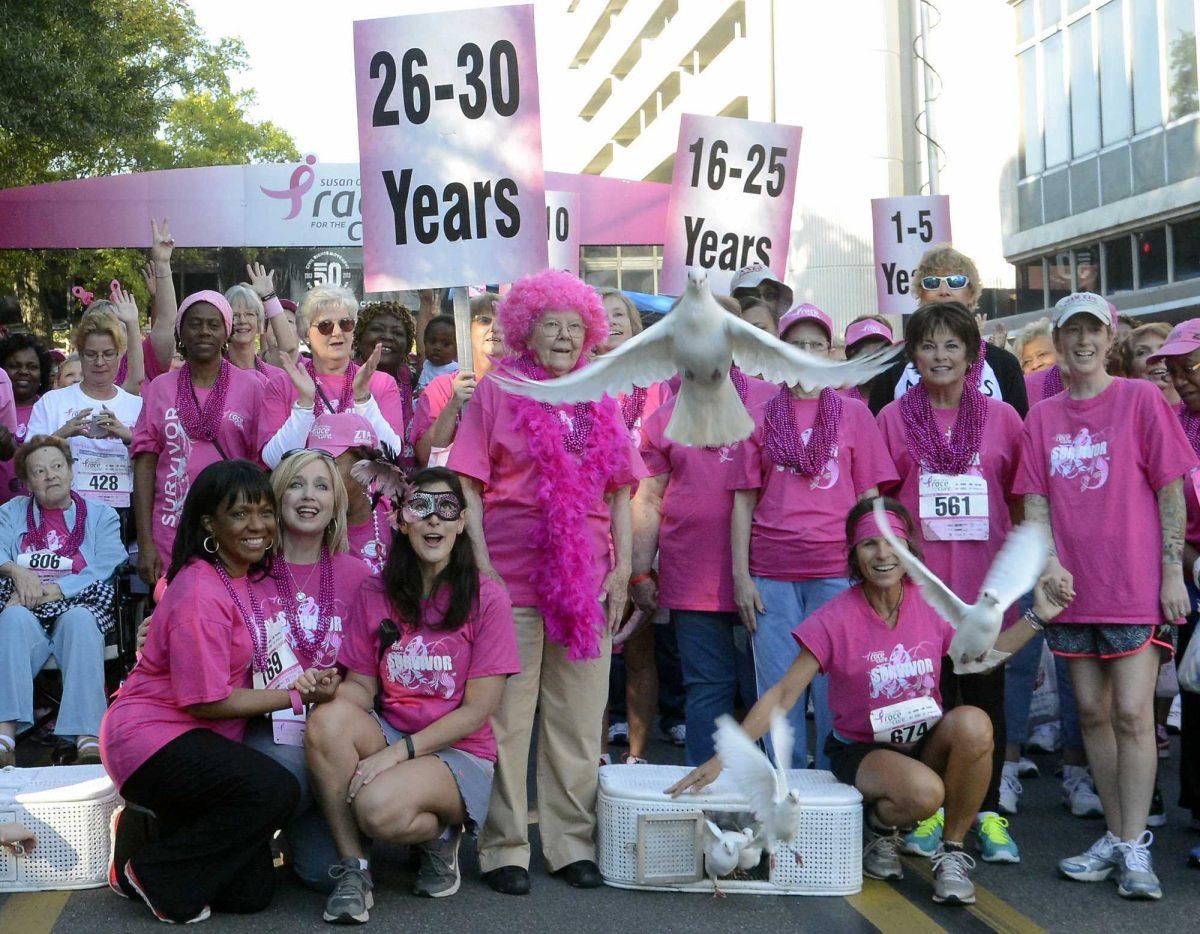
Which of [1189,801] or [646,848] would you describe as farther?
[1189,801]

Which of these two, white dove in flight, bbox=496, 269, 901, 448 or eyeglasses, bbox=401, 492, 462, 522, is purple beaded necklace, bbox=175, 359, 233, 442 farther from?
white dove in flight, bbox=496, 269, 901, 448

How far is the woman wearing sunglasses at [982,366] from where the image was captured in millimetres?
6035

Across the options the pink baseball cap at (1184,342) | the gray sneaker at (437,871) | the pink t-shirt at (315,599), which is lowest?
the gray sneaker at (437,871)

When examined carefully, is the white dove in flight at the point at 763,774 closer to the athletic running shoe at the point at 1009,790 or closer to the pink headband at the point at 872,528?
the pink headband at the point at 872,528

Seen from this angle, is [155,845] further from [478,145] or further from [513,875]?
[478,145]

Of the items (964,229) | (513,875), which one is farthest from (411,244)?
(964,229)

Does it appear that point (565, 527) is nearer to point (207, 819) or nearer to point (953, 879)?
point (207, 819)

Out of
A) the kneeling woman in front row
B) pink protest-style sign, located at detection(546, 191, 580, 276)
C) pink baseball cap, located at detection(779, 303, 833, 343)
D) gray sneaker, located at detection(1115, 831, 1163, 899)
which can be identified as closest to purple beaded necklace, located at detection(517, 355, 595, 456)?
the kneeling woman in front row

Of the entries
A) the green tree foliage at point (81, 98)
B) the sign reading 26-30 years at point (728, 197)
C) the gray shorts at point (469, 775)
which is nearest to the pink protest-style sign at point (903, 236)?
the sign reading 26-30 years at point (728, 197)

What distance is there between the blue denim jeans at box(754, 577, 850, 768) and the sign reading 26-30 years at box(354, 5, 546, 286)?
1.72 meters

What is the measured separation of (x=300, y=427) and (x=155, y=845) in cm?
194

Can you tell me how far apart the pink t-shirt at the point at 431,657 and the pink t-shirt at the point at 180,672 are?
39cm

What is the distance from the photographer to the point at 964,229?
2723 centimetres

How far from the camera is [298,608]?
493 centimetres
